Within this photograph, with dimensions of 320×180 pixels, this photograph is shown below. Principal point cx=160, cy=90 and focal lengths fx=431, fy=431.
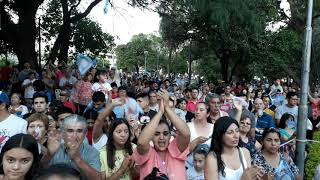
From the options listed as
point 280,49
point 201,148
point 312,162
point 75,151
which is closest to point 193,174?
point 201,148

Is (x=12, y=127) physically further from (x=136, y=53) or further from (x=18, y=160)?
(x=136, y=53)

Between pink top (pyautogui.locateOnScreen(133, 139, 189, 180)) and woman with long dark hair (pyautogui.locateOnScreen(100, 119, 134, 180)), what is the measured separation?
147 mm

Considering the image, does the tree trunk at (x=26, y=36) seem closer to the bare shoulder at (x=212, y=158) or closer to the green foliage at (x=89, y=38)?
the green foliage at (x=89, y=38)

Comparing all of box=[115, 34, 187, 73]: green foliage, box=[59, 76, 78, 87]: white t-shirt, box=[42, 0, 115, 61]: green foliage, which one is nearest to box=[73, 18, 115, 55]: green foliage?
box=[42, 0, 115, 61]: green foliage

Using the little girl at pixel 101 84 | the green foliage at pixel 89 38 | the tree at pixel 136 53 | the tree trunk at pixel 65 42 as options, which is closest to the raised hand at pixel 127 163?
the little girl at pixel 101 84

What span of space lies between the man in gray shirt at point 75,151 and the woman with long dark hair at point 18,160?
18.2 inches

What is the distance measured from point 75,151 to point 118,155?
673 millimetres

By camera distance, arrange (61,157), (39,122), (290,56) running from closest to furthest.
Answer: (61,157) < (39,122) < (290,56)

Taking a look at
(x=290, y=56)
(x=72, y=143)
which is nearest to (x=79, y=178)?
(x=72, y=143)

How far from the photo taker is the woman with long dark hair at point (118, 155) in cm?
400

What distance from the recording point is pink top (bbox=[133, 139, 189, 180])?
12.8 feet

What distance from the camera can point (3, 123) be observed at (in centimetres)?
505

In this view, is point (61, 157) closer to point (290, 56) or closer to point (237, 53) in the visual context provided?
point (290, 56)

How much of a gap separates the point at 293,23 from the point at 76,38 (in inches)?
446
